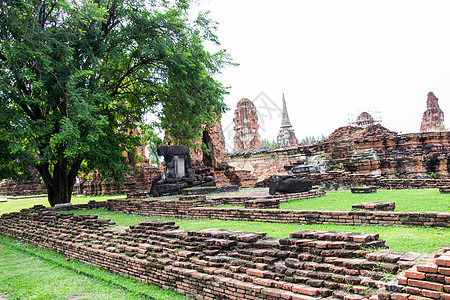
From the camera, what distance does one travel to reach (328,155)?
15.9 metres

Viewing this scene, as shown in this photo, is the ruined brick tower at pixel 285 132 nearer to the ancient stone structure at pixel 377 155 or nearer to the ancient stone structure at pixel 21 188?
the ancient stone structure at pixel 377 155

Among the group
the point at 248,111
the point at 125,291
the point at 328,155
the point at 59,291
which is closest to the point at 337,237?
the point at 125,291

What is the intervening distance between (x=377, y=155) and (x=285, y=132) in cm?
2267

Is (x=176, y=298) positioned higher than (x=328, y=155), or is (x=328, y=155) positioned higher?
(x=328, y=155)

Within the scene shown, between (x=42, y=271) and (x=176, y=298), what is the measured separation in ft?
8.98

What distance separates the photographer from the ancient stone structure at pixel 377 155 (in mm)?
12297

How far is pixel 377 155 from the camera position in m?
13.6

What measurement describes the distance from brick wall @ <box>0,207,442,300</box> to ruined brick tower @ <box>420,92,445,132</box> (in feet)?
103

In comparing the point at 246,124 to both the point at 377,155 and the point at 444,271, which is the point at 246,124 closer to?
the point at 377,155

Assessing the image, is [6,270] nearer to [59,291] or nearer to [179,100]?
[59,291]

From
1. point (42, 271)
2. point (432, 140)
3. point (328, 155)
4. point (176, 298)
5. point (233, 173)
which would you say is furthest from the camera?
point (233, 173)

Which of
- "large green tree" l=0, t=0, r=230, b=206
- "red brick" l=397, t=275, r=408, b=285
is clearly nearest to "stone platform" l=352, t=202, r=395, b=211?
"red brick" l=397, t=275, r=408, b=285

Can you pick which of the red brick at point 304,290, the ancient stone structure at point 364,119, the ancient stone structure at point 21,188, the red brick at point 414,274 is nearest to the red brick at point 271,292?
the red brick at point 304,290

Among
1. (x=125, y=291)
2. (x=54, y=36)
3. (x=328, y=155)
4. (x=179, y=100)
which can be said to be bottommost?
(x=125, y=291)
